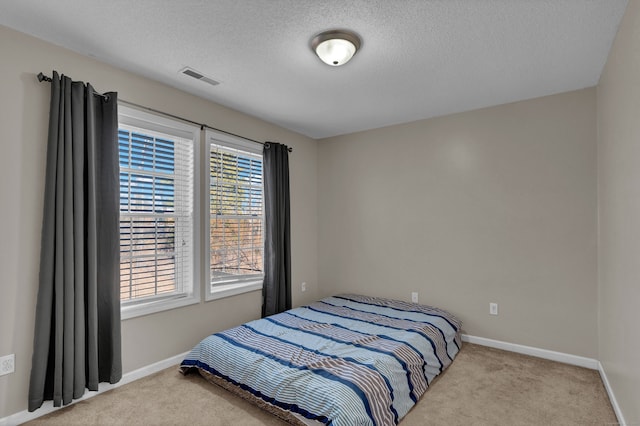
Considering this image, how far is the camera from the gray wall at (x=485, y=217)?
9.80ft

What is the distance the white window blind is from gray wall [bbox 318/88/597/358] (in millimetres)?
1190

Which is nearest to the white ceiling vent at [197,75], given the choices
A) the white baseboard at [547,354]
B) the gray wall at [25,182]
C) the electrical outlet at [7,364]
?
the gray wall at [25,182]

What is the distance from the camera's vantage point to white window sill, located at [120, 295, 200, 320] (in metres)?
2.64

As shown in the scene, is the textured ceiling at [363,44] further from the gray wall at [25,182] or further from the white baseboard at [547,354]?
the white baseboard at [547,354]

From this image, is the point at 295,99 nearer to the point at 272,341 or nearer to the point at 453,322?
the point at 272,341

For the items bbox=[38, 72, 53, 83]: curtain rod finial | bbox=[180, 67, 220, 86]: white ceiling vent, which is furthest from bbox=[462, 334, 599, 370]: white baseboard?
bbox=[38, 72, 53, 83]: curtain rod finial

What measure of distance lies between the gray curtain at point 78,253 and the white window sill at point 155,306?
17 centimetres

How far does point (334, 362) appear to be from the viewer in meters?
2.28

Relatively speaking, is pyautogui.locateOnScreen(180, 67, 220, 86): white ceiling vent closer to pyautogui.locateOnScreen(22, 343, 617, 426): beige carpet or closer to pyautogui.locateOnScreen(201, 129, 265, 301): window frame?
pyautogui.locateOnScreen(201, 129, 265, 301): window frame

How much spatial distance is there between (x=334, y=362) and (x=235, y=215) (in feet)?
6.42

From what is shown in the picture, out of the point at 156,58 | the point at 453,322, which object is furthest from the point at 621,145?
the point at 156,58

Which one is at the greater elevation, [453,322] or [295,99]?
[295,99]

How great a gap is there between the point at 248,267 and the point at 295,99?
1.89 m

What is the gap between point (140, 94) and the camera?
109 inches
